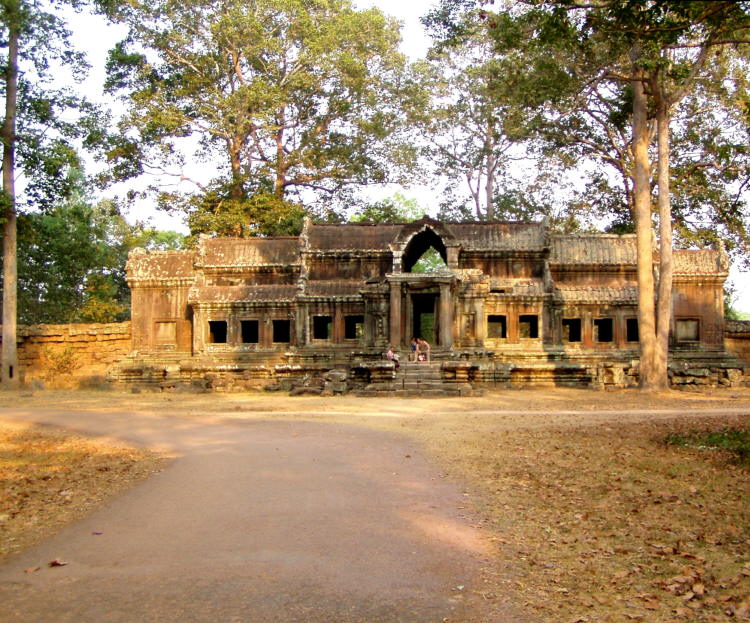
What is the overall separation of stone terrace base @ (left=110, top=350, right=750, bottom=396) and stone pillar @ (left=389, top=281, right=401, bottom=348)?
3.01 ft

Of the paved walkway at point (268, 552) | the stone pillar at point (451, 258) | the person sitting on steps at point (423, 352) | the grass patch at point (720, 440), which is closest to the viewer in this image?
the paved walkway at point (268, 552)

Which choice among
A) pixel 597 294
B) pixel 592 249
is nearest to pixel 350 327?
pixel 597 294

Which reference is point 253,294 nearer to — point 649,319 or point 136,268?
point 136,268

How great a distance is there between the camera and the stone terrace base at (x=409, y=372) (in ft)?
74.9

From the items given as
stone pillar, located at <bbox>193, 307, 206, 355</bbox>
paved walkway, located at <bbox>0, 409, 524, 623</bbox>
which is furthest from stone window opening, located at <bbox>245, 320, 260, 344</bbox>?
paved walkway, located at <bbox>0, 409, 524, 623</bbox>

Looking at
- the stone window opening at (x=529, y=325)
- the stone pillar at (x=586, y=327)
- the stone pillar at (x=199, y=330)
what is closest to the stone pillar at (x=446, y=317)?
the stone window opening at (x=529, y=325)

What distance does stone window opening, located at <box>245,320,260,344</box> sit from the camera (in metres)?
29.0

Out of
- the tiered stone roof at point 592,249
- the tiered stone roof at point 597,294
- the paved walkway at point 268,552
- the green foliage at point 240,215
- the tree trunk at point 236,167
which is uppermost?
the tree trunk at point 236,167

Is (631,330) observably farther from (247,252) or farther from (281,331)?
(247,252)

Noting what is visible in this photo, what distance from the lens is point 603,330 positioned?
30.1 meters

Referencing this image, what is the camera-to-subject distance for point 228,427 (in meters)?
13.7

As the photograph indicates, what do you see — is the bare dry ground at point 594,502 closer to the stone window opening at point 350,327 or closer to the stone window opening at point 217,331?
the stone window opening at point 350,327

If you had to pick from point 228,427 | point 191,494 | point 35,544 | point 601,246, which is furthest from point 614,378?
point 35,544

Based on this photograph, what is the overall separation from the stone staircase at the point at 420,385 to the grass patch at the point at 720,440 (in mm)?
10026
